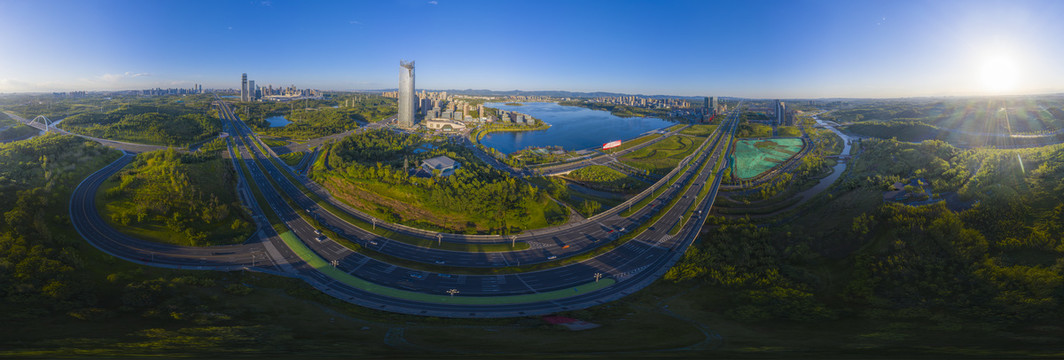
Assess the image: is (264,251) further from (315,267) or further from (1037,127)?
(1037,127)

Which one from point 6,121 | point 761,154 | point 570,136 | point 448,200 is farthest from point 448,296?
point 570,136

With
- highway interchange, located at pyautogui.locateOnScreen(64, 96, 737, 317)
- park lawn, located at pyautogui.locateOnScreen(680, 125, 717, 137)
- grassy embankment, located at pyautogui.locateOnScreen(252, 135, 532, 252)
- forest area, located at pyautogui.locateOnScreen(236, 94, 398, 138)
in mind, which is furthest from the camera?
park lawn, located at pyautogui.locateOnScreen(680, 125, 717, 137)

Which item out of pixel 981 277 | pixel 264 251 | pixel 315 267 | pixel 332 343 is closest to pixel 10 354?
pixel 332 343

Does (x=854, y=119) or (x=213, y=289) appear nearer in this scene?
(x=213, y=289)

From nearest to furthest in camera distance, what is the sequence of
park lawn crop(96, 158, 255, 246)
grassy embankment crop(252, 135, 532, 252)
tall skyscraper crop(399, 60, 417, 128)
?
park lawn crop(96, 158, 255, 246)
grassy embankment crop(252, 135, 532, 252)
tall skyscraper crop(399, 60, 417, 128)

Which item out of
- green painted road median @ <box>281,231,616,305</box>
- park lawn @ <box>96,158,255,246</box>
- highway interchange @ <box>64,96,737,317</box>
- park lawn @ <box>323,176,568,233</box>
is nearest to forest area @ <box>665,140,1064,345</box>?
highway interchange @ <box>64,96,737,317</box>

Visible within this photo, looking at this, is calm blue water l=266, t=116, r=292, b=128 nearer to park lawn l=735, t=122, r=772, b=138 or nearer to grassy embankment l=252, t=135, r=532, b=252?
grassy embankment l=252, t=135, r=532, b=252

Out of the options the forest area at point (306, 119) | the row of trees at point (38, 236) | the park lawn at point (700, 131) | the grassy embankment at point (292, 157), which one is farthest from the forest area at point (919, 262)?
the forest area at point (306, 119)

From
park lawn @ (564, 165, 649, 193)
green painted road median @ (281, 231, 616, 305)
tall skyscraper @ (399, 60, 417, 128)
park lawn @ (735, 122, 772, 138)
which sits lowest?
green painted road median @ (281, 231, 616, 305)
